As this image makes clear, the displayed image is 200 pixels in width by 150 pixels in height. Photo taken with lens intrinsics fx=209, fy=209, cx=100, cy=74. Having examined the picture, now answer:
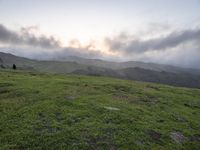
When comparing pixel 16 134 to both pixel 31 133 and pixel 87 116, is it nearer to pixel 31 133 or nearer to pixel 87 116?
pixel 31 133

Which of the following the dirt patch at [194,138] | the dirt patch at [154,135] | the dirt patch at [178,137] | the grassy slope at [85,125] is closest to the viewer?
the grassy slope at [85,125]

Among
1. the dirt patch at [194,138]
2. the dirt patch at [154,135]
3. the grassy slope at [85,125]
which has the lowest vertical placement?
the dirt patch at [194,138]

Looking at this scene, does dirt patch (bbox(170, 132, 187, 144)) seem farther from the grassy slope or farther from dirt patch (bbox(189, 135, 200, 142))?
dirt patch (bbox(189, 135, 200, 142))

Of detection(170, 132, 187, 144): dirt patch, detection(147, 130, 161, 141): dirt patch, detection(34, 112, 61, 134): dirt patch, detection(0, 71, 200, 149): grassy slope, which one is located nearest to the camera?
detection(0, 71, 200, 149): grassy slope

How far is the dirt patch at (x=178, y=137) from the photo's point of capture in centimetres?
2162

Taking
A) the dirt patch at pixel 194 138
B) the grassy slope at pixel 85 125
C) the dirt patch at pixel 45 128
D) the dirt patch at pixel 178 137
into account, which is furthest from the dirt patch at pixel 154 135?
the dirt patch at pixel 45 128

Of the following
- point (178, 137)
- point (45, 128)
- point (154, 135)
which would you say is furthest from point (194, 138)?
point (45, 128)

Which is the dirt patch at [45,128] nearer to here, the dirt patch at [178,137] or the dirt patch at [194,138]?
the dirt patch at [178,137]

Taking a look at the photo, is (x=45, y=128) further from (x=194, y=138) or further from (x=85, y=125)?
(x=194, y=138)

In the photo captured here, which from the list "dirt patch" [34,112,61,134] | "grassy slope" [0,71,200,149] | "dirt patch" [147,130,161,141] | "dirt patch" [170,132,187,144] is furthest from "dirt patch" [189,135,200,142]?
"dirt patch" [34,112,61,134]

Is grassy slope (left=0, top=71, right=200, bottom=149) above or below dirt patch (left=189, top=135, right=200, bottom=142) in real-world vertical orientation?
above

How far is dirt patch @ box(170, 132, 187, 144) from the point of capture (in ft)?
70.9

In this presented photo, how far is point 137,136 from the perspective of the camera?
20500 millimetres

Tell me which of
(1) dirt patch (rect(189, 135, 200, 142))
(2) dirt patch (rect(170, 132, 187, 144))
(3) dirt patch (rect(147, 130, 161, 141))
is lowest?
(1) dirt patch (rect(189, 135, 200, 142))
